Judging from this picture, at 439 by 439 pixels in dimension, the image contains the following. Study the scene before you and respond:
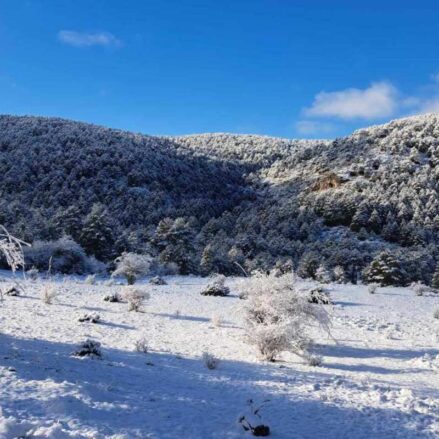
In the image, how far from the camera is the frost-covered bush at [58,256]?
1314 inches

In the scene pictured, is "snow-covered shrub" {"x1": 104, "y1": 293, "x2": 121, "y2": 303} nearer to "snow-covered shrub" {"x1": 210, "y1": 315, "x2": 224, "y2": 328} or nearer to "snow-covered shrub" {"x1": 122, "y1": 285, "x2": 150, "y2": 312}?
"snow-covered shrub" {"x1": 122, "y1": 285, "x2": 150, "y2": 312}

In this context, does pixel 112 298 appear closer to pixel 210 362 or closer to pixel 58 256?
pixel 210 362

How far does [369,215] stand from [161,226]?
3373 centimetres

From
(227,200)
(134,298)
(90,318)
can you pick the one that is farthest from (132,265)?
(227,200)

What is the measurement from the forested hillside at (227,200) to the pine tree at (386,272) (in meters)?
0.57

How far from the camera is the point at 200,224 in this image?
82.4m

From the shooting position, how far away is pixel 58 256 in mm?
34188

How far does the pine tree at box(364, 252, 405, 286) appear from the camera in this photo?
107 feet

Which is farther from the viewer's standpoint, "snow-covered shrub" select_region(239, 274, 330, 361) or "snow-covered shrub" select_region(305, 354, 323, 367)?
"snow-covered shrub" select_region(239, 274, 330, 361)

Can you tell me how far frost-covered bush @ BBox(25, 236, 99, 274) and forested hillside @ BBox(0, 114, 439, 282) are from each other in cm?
607

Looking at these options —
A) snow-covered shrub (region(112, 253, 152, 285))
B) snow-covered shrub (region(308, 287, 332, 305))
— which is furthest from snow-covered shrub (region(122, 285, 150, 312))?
snow-covered shrub (region(308, 287, 332, 305))

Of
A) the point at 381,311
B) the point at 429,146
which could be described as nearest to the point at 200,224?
the point at 429,146

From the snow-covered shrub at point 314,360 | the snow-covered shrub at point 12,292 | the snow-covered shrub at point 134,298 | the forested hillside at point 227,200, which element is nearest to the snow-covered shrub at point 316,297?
the snow-covered shrub at point 314,360

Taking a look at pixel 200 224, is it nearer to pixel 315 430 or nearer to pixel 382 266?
pixel 382 266
